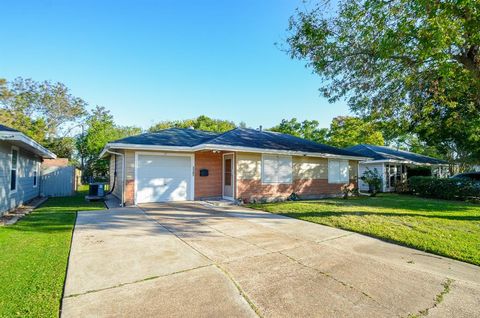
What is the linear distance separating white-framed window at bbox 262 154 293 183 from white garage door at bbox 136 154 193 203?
3507 millimetres

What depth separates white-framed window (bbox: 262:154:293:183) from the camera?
12.0 metres

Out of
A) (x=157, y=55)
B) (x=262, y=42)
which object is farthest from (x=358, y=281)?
(x=157, y=55)

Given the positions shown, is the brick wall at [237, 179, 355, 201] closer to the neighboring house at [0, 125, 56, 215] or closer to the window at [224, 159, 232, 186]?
the window at [224, 159, 232, 186]

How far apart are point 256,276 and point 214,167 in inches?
346

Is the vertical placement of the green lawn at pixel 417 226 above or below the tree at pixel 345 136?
below

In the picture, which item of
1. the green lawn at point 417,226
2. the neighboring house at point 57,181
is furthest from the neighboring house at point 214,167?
the neighboring house at point 57,181

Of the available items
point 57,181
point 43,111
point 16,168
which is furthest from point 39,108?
point 16,168

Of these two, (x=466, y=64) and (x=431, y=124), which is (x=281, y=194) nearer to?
(x=466, y=64)

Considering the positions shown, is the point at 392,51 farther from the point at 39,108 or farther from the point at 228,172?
the point at 39,108

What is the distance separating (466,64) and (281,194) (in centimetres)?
834

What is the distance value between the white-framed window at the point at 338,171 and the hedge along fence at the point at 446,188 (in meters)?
5.54

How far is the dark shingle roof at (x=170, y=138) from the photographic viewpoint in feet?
35.1

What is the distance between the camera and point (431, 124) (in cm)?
1767

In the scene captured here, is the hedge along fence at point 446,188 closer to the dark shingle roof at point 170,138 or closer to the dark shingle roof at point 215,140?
the dark shingle roof at point 215,140
